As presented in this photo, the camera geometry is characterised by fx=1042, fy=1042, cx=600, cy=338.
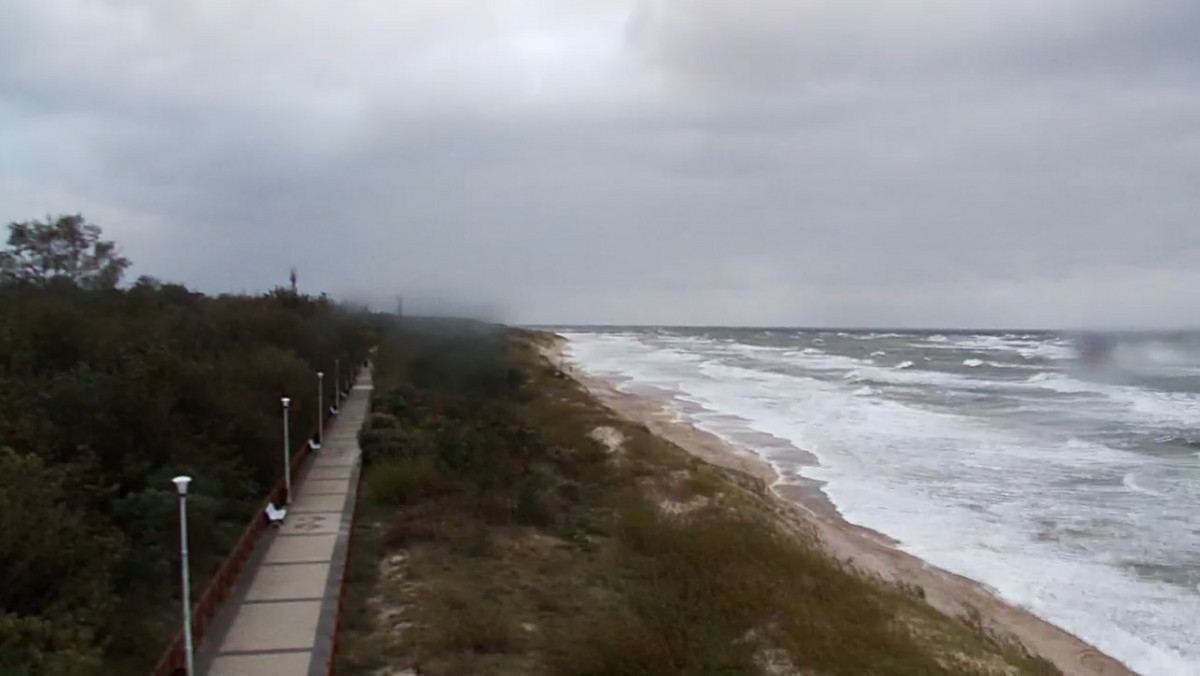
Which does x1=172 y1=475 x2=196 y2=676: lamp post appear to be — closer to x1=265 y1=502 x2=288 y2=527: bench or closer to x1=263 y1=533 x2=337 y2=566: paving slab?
x1=263 y1=533 x2=337 y2=566: paving slab

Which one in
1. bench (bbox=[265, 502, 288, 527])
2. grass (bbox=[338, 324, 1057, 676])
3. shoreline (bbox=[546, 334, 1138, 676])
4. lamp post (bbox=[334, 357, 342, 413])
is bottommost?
shoreline (bbox=[546, 334, 1138, 676])

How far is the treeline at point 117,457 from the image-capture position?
1150cm

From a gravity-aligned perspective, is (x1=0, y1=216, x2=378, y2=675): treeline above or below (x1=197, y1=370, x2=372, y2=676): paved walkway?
above

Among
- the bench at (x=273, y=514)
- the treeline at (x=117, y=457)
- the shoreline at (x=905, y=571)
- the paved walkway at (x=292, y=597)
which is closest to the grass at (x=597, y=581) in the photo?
the paved walkway at (x=292, y=597)

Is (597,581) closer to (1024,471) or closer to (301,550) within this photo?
(301,550)

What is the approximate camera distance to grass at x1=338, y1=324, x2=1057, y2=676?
1248cm

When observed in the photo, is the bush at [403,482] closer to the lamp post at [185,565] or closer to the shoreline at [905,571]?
the shoreline at [905,571]

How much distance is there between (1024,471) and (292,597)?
21.5 m

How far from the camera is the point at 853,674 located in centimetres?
1216

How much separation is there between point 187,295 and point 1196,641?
113 ft

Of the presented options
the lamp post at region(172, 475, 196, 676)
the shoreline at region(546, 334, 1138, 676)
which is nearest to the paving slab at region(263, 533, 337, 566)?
the lamp post at region(172, 475, 196, 676)

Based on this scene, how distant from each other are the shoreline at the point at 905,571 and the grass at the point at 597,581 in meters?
0.69

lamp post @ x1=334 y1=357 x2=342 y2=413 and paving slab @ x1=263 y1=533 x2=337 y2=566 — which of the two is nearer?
paving slab @ x1=263 y1=533 x2=337 y2=566

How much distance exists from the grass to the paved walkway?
0.44 meters
